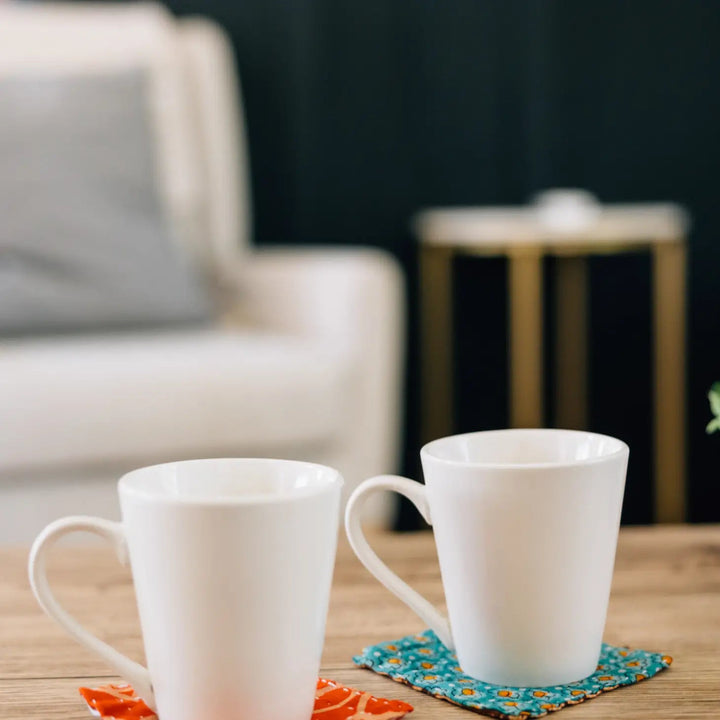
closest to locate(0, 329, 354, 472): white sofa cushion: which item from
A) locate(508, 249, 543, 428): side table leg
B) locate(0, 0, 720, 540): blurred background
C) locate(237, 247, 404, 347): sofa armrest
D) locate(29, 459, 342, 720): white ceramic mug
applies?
locate(237, 247, 404, 347): sofa armrest

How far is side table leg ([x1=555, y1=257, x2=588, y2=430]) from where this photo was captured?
2.54 meters

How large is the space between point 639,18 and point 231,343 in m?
1.40

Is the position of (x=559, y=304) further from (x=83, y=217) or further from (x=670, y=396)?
(x=83, y=217)

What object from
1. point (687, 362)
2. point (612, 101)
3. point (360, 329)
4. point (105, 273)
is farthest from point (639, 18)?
point (105, 273)

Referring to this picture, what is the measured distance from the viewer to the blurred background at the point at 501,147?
8.48ft

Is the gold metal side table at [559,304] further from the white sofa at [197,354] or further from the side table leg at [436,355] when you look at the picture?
the white sofa at [197,354]

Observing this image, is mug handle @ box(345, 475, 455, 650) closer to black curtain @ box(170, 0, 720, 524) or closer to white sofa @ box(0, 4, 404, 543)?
white sofa @ box(0, 4, 404, 543)

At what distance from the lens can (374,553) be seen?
55 cm

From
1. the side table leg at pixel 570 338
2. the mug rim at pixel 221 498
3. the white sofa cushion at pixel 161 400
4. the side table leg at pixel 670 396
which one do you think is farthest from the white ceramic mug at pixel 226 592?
the side table leg at pixel 570 338

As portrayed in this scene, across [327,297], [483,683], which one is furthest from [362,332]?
[483,683]

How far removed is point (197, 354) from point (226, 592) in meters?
1.16

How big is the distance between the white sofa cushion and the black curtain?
3.17 feet

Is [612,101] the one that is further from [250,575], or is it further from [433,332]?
[250,575]

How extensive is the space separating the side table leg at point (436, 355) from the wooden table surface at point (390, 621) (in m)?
1.64
